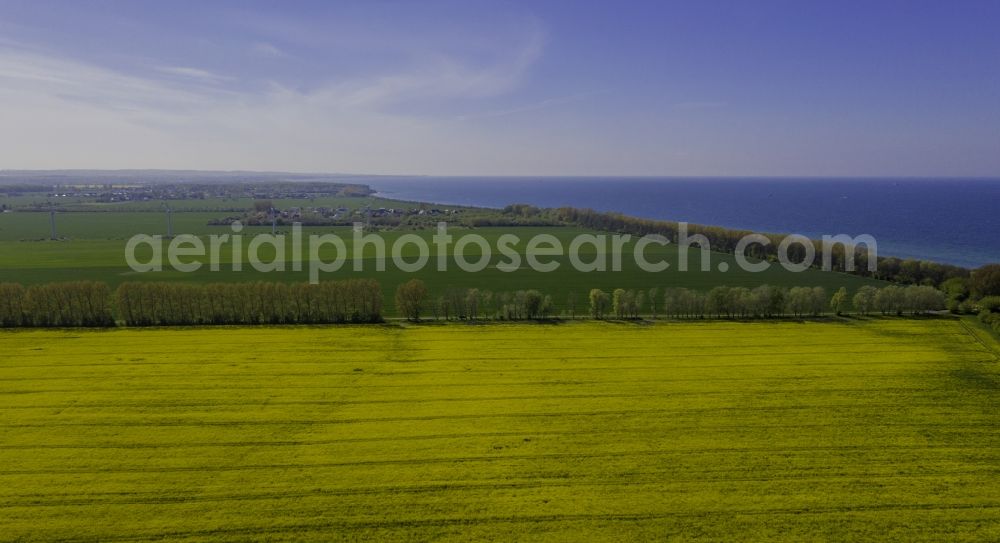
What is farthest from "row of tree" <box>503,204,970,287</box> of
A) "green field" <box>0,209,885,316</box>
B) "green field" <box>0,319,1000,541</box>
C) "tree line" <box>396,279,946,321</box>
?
"green field" <box>0,319,1000,541</box>

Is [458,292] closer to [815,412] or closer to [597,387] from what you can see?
[597,387]

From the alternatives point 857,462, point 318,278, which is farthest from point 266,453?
point 318,278

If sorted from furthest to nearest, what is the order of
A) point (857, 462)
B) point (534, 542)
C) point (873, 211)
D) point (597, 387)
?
point (873, 211) < point (597, 387) < point (857, 462) < point (534, 542)

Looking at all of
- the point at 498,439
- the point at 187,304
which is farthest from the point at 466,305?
the point at 498,439

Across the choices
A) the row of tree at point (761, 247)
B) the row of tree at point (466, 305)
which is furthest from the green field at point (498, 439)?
the row of tree at point (761, 247)

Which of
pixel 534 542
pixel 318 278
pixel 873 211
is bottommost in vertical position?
pixel 534 542

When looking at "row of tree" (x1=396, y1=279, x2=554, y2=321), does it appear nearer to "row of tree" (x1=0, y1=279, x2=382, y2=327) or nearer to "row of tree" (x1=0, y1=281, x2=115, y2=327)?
"row of tree" (x1=0, y1=279, x2=382, y2=327)
